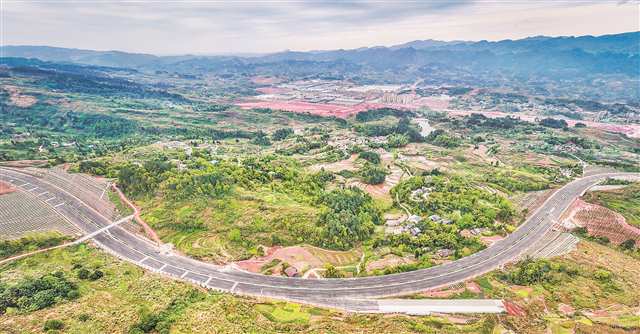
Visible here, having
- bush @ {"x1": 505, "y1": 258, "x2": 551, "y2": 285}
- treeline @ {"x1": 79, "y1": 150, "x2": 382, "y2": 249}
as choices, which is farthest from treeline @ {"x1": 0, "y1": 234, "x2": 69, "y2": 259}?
bush @ {"x1": 505, "y1": 258, "x2": 551, "y2": 285}

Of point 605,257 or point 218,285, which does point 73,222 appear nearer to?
point 218,285

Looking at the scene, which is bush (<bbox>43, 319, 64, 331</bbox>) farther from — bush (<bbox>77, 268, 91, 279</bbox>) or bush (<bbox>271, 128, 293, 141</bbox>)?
bush (<bbox>271, 128, 293, 141</bbox>)

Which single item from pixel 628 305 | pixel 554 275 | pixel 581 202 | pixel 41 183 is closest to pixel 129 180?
pixel 41 183

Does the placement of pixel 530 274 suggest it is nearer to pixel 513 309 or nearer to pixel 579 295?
→ pixel 579 295

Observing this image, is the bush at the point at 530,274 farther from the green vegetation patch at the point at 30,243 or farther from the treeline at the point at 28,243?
the treeline at the point at 28,243

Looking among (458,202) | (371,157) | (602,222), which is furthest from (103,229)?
(602,222)
